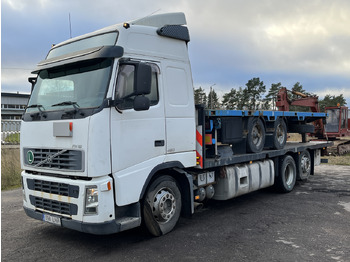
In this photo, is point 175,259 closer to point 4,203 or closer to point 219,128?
point 219,128

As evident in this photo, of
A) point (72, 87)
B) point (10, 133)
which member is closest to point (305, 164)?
point (72, 87)

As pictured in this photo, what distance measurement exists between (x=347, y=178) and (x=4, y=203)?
10.2 meters

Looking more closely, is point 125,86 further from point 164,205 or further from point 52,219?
point 52,219

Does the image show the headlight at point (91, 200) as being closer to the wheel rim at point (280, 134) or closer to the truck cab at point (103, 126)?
the truck cab at point (103, 126)

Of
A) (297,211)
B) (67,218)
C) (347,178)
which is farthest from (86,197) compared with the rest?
(347,178)

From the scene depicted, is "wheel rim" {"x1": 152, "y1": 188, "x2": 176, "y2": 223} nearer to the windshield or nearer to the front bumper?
the front bumper

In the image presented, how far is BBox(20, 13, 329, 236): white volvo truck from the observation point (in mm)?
4195

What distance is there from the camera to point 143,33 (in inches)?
193

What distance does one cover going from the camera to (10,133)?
53.7ft

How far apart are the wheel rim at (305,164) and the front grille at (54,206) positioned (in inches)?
285

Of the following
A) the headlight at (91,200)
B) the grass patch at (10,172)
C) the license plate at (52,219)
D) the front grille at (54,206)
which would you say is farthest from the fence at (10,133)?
the headlight at (91,200)

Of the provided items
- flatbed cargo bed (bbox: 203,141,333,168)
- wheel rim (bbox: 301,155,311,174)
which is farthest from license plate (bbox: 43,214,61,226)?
wheel rim (bbox: 301,155,311,174)

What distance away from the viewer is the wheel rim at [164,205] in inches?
196

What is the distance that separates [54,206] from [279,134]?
5.85 meters
